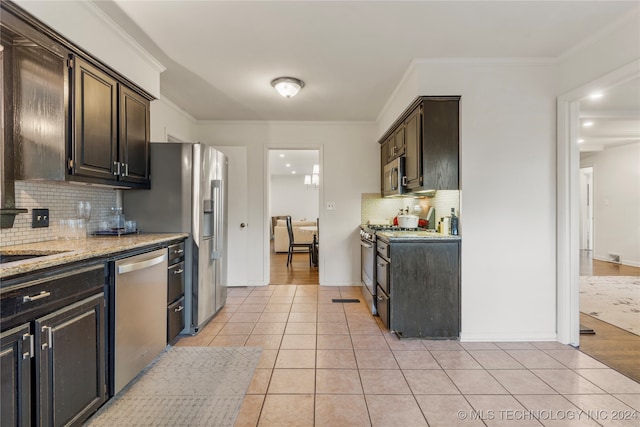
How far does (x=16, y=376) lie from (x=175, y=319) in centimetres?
140

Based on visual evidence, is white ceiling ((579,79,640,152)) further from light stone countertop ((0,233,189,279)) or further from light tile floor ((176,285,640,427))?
light stone countertop ((0,233,189,279))

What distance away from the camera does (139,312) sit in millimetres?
2008

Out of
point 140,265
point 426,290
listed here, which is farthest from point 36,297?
point 426,290

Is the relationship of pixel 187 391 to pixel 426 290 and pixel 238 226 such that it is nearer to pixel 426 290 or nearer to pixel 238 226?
pixel 426 290

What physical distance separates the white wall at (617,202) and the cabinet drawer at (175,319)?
7.68 meters

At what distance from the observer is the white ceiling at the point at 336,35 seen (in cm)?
198

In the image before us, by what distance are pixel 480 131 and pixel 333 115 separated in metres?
2.13

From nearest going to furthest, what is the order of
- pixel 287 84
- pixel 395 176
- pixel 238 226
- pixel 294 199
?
pixel 287 84
pixel 395 176
pixel 238 226
pixel 294 199

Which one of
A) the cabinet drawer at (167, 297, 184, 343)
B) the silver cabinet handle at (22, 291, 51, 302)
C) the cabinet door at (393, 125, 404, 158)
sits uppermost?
the cabinet door at (393, 125, 404, 158)

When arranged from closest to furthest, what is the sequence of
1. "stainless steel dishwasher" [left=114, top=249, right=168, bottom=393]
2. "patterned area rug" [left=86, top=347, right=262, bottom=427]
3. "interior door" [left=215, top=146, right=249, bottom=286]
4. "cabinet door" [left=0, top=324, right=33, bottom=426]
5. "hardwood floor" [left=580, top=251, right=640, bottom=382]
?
"cabinet door" [left=0, top=324, right=33, bottom=426]
"patterned area rug" [left=86, top=347, right=262, bottom=427]
"stainless steel dishwasher" [left=114, top=249, right=168, bottom=393]
"hardwood floor" [left=580, top=251, right=640, bottom=382]
"interior door" [left=215, top=146, right=249, bottom=286]

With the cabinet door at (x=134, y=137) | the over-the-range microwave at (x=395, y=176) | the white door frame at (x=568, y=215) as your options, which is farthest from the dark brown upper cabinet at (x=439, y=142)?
the cabinet door at (x=134, y=137)

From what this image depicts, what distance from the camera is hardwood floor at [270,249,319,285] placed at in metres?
4.81

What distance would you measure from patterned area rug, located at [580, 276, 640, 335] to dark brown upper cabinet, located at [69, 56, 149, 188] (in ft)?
15.4

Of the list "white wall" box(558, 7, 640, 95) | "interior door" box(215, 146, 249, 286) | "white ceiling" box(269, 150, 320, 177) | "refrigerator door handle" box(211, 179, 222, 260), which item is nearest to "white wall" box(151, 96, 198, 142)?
"interior door" box(215, 146, 249, 286)
